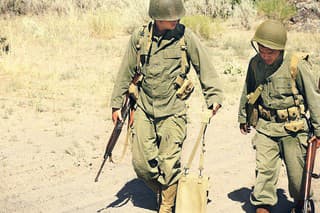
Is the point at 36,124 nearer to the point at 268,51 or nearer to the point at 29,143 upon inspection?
the point at 29,143

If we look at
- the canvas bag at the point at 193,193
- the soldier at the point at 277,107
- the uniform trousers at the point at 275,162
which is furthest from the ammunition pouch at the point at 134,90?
the uniform trousers at the point at 275,162

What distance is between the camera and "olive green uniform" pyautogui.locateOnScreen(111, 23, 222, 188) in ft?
18.2

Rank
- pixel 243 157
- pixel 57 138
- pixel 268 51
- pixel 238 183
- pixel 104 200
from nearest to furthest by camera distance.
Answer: pixel 268 51
pixel 104 200
pixel 238 183
pixel 243 157
pixel 57 138

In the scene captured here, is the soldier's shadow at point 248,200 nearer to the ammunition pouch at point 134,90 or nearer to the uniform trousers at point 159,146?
the uniform trousers at point 159,146

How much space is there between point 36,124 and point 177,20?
421cm

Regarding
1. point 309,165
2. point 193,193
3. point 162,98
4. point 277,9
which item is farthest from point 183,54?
point 277,9

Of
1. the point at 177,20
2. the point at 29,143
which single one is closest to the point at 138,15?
the point at 29,143

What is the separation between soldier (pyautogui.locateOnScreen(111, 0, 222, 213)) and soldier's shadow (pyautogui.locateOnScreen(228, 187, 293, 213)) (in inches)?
37.1

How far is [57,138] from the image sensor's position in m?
8.35

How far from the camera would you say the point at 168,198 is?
5.76 m

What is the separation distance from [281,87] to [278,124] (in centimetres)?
35

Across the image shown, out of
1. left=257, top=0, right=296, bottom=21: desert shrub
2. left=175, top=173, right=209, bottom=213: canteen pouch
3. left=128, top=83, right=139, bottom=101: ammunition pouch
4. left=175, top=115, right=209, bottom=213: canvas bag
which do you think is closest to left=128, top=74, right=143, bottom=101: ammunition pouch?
left=128, top=83, right=139, bottom=101: ammunition pouch

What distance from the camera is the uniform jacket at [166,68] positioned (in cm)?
553

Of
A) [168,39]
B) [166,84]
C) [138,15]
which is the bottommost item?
[138,15]
